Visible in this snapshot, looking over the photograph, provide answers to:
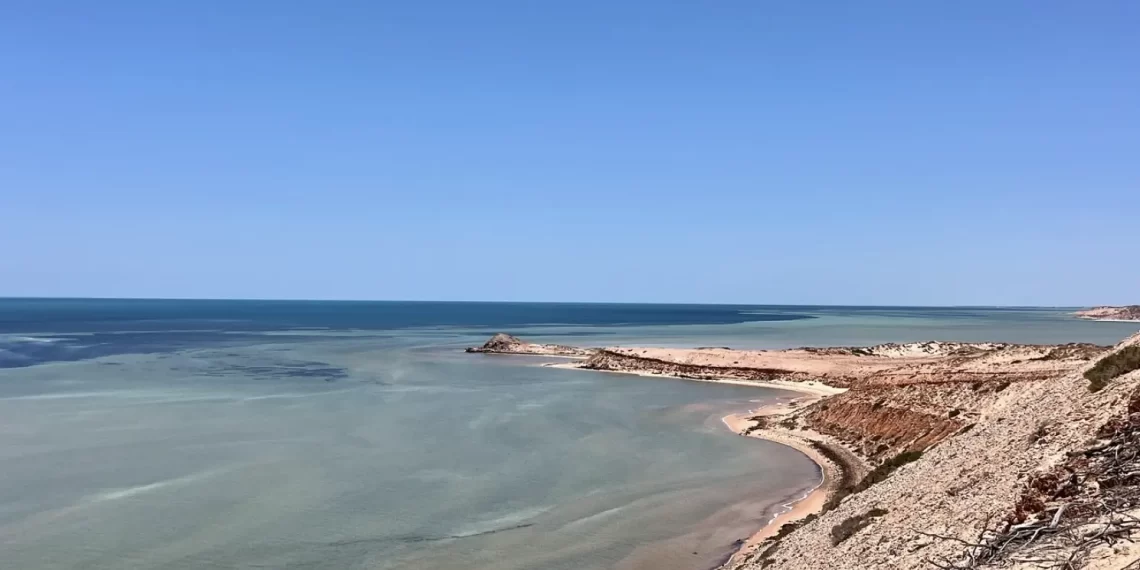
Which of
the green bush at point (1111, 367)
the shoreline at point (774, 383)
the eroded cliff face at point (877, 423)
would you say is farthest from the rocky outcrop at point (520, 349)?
the green bush at point (1111, 367)

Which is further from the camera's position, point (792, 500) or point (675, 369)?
point (675, 369)

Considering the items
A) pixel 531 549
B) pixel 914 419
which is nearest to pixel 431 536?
pixel 531 549

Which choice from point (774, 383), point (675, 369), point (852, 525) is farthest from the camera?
point (675, 369)

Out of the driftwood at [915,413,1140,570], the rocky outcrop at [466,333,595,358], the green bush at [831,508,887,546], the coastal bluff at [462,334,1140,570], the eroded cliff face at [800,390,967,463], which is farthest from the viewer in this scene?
the rocky outcrop at [466,333,595,358]

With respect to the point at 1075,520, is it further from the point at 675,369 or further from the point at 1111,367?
the point at 675,369

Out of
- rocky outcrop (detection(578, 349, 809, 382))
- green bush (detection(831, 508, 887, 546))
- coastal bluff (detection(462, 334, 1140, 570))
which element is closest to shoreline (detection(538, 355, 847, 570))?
coastal bluff (detection(462, 334, 1140, 570))

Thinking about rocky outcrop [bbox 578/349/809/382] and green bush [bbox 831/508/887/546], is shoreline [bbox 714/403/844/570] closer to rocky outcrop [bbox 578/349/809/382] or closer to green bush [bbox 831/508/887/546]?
green bush [bbox 831/508/887/546]

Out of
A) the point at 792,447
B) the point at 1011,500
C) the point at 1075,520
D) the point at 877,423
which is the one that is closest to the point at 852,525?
the point at 1011,500
